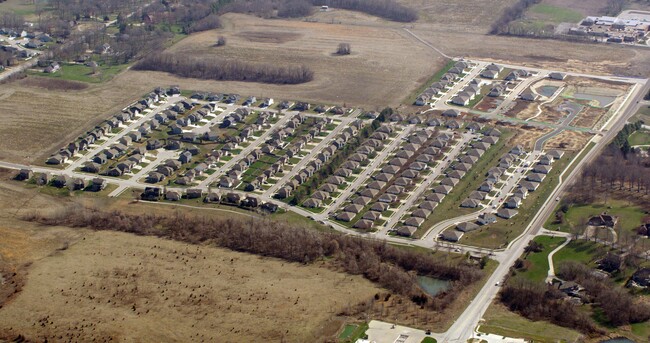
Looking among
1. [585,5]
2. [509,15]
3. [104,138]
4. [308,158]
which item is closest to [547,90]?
[509,15]

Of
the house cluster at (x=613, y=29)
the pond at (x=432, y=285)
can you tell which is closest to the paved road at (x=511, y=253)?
the pond at (x=432, y=285)

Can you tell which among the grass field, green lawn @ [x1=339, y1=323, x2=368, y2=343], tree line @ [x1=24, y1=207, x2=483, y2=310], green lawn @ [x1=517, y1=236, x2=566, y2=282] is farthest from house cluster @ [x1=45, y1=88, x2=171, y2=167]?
the grass field

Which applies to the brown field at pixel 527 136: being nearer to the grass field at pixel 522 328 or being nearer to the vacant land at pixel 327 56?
the vacant land at pixel 327 56

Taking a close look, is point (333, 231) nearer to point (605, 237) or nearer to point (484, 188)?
point (484, 188)

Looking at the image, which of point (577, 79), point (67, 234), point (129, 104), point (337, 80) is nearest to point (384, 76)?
point (337, 80)

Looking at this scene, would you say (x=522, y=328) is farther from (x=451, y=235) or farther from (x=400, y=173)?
(x=400, y=173)

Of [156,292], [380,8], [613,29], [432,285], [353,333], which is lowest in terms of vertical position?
[156,292]

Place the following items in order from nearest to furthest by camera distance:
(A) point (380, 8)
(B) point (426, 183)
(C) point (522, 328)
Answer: (C) point (522, 328)
(B) point (426, 183)
(A) point (380, 8)
